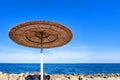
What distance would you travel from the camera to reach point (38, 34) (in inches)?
353

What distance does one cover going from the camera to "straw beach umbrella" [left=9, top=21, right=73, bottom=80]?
25.8 ft

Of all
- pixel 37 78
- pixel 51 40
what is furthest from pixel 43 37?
pixel 37 78

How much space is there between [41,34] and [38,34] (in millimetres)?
167

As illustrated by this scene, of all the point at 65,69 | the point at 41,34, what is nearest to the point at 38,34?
the point at 41,34

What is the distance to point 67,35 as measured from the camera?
8953 millimetres

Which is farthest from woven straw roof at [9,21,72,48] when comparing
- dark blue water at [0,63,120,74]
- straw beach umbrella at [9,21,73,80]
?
dark blue water at [0,63,120,74]

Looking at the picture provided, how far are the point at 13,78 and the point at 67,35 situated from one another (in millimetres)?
3824

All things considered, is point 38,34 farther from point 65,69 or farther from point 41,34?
point 65,69

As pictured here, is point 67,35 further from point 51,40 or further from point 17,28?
point 17,28

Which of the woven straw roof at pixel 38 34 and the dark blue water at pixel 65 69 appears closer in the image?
the woven straw roof at pixel 38 34

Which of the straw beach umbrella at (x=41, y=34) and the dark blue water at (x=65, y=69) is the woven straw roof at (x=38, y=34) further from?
the dark blue water at (x=65, y=69)

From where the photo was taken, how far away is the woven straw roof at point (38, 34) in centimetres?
787

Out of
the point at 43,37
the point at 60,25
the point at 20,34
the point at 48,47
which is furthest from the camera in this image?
the point at 48,47

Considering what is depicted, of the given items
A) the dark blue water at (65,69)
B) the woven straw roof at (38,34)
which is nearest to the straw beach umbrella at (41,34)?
the woven straw roof at (38,34)
